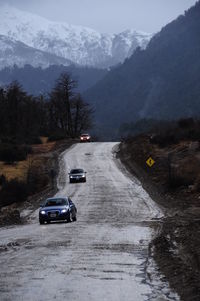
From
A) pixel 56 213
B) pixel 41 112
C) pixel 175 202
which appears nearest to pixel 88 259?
pixel 56 213

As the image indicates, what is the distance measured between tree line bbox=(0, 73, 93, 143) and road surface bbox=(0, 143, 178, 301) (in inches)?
2841

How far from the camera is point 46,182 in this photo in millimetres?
61438

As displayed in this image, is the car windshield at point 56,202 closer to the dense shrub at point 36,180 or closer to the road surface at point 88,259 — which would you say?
the road surface at point 88,259

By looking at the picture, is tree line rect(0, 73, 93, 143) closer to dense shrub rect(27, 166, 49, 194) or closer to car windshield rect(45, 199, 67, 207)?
dense shrub rect(27, 166, 49, 194)

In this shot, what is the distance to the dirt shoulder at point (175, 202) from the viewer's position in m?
14.6

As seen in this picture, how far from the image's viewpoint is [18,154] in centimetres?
7912

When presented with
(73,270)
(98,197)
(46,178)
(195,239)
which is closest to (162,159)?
(46,178)

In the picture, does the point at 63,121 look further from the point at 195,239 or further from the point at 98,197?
the point at 195,239

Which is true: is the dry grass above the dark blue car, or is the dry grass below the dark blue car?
below

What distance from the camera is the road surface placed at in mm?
12242

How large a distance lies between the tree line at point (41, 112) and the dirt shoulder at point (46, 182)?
9509 mm

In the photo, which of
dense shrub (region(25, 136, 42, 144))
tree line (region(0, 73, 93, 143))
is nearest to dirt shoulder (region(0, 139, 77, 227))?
dense shrub (region(25, 136, 42, 144))

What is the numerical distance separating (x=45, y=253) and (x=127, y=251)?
253cm

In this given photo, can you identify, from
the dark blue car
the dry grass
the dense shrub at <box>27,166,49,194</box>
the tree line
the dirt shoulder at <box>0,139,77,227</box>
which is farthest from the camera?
the tree line
